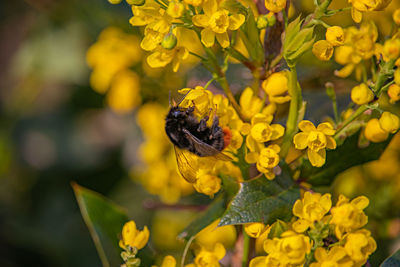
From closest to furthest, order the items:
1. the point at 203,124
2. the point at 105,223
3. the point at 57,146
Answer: the point at 203,124
the point at 105,223
the point at 57,146

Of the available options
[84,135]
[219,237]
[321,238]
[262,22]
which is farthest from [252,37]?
[84,135]

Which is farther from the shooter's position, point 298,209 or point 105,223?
point 105,223

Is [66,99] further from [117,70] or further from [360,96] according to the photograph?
[360,96]

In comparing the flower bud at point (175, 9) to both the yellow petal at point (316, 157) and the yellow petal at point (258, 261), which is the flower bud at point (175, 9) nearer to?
the yellow petal at point (316, 157)

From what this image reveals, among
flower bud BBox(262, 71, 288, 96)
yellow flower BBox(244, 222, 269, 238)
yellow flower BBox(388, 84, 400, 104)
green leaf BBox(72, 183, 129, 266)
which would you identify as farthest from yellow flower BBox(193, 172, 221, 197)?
yellow flower BBox(388, 84, 400, 104)

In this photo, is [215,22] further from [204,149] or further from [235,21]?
[204,149]

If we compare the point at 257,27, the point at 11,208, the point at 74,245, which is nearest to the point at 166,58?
the point at 257,27

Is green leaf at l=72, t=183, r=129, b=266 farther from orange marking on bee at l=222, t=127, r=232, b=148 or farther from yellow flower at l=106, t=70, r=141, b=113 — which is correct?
yellow flower at l=106, t=70, r=141, b=113
